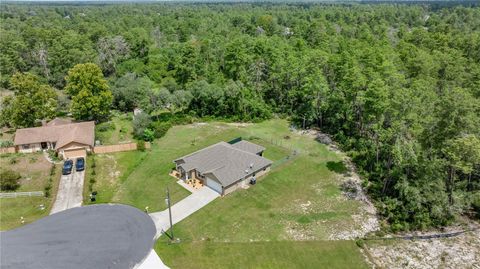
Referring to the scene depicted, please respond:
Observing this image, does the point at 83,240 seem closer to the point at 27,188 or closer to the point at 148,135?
the point at 27,188

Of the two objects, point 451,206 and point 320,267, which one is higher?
point 451,206

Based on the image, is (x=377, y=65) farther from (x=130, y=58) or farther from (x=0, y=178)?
(x=130, y=58)

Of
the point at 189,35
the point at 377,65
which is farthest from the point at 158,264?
the point at 189,35

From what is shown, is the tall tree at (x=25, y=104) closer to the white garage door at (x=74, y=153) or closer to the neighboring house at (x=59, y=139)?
the neighboring house at (x=59, y=139)

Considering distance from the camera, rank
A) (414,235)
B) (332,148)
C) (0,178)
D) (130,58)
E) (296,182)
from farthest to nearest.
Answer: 1. (130,58)
2. (332,148)
3. (296,182)
4. (0,178)
5. (414,235)

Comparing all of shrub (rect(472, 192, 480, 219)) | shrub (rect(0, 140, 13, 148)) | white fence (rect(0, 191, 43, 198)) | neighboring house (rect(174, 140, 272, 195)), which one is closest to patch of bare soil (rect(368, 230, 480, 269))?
shrub (rect(472, 192, 480, 219))

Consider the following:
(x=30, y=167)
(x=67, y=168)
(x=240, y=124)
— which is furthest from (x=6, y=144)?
(x=240, y=124)
